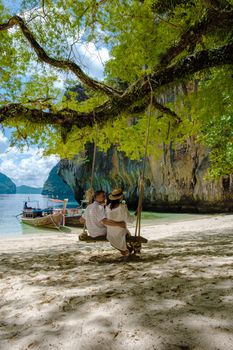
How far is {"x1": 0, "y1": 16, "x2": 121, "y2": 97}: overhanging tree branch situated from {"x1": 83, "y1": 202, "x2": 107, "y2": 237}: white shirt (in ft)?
9.01

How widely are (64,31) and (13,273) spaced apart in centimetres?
578

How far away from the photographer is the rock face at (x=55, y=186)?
419ft

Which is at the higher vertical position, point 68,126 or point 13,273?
point 68,126

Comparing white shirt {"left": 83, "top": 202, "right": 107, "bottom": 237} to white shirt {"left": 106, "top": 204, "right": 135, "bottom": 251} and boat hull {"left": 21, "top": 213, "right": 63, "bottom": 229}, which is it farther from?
boat hull {"left": 21, "top": 213, "right": 63, "bottom": 229}

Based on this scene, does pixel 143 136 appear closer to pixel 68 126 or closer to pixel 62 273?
pixel 68 126

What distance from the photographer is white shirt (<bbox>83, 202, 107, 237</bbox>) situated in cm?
460

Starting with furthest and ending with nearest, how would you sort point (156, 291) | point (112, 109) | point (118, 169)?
point (118, 169), point (112, 109), point (156, 291)

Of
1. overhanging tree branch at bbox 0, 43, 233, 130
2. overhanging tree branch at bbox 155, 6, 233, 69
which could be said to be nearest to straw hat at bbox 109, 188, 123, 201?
overhanging tree branch at bbox 0, 43, 233, 130

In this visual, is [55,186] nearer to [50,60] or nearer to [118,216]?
[50,60]

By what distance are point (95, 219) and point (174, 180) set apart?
2472cm

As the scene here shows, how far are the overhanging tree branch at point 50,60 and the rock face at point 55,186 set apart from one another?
396ft

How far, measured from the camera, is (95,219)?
183 inches

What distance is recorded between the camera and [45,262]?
4.82 metres

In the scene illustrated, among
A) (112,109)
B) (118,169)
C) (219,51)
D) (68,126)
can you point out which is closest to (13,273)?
(68,126)
